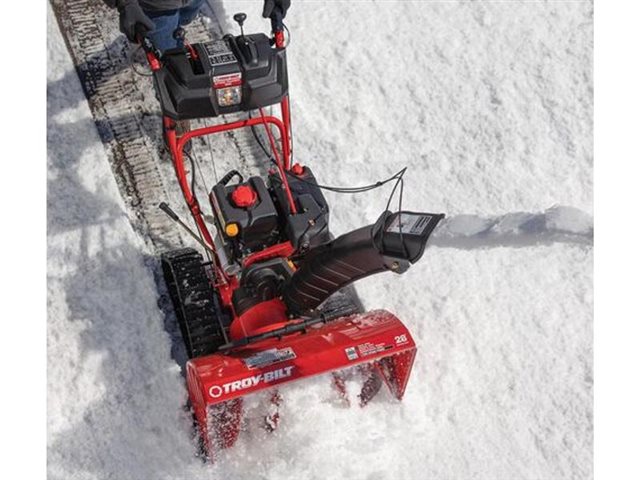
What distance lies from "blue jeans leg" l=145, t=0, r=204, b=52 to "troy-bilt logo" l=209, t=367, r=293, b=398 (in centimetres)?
248

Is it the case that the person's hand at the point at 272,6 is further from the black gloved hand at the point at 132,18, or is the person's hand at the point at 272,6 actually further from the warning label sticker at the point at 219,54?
the black gloved hand at the point at 132,18

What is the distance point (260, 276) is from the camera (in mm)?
4500

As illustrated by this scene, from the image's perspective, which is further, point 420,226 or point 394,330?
point 394,330

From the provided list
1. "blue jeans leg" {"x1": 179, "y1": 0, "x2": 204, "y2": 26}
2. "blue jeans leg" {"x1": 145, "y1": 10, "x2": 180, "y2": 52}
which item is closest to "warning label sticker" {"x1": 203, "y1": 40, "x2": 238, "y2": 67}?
"blue jeans leg" {"x1": 145, "y1": 10, "x2": 180, "y2": 52}

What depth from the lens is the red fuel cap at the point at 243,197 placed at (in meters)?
4.18

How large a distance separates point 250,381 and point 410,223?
1.30 m

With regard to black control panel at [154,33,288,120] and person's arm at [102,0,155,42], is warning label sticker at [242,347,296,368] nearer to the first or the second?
black control panel at [154,33,288,120]

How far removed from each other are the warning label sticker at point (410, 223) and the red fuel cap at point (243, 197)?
101 centimetres

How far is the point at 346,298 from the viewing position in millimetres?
4996

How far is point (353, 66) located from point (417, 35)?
A: 71 centimetres

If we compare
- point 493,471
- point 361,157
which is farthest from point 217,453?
point 361,157

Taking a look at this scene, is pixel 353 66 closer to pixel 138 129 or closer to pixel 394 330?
pixel 138 129

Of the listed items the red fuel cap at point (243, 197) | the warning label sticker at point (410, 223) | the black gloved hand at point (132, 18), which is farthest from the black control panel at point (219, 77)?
the warning label sticker at point (410, 223)

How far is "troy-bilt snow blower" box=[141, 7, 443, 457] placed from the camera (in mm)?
4109
